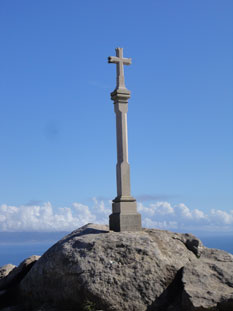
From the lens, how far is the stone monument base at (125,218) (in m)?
12.6

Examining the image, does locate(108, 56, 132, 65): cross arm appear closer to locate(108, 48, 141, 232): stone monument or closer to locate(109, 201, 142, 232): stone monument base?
locate(108, 48, 141, 232): stone monument

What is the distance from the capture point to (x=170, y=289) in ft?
35.5

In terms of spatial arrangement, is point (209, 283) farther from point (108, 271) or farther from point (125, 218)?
point (125, 218)

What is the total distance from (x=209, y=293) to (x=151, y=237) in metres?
2.54

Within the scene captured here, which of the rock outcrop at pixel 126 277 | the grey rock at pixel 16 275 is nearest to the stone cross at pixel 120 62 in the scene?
the rock outcrop at pixel 126 277

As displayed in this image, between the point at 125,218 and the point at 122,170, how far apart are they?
1590mm

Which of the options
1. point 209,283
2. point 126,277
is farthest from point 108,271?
point 209,283

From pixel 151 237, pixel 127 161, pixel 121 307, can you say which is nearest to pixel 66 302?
pixel 121 307

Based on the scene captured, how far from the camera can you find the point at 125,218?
12.6 meters

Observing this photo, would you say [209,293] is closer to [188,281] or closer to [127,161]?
[188,281]

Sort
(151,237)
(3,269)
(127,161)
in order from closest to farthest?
(151,237) < (127,161) < (3,269)

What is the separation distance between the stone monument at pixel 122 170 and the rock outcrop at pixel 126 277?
2.06ft

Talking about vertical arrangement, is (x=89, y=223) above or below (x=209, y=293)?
above

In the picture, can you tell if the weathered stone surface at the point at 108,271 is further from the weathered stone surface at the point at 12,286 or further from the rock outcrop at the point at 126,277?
the weathered stone surface at the point at 12,286
